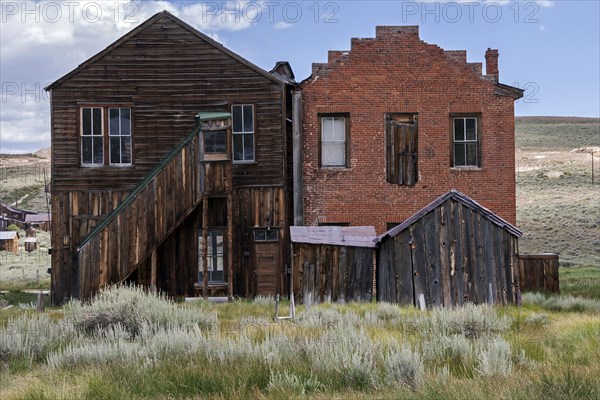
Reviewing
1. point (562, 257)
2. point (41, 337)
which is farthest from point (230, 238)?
point (562, 257)

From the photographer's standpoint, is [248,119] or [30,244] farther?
[30,244]

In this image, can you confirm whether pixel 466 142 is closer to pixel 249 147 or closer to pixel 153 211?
pixel 249 147

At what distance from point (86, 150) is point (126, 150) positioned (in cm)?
123

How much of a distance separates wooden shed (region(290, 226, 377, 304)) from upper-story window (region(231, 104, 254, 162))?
4247 mm

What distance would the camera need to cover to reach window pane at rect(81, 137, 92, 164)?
81.4 ft

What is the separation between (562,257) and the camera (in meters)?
44.2

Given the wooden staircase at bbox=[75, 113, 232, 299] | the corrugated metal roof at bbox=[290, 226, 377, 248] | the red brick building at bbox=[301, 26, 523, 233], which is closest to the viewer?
the corrugated metal roof at bbox=[290, 226, 377, 248]

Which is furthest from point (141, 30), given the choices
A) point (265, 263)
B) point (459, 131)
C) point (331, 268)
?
point (459, 131)

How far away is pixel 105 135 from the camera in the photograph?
24.7 metres

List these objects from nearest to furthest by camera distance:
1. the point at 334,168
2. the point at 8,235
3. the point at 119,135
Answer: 1. the point at 119,135
2. the point at 334,168
3. the point at 8,235

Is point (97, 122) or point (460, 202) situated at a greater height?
point (97, 122)

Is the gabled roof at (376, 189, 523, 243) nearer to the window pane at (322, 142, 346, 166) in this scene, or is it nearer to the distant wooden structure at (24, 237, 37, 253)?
the window pane at (322, 142, 346, 166)

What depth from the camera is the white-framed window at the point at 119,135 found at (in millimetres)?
24734

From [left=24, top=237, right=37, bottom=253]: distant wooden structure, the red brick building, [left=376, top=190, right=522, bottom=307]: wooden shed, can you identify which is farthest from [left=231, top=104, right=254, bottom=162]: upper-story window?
[left=24, top=237, right=37, bottom=253]: distant wooden structure
